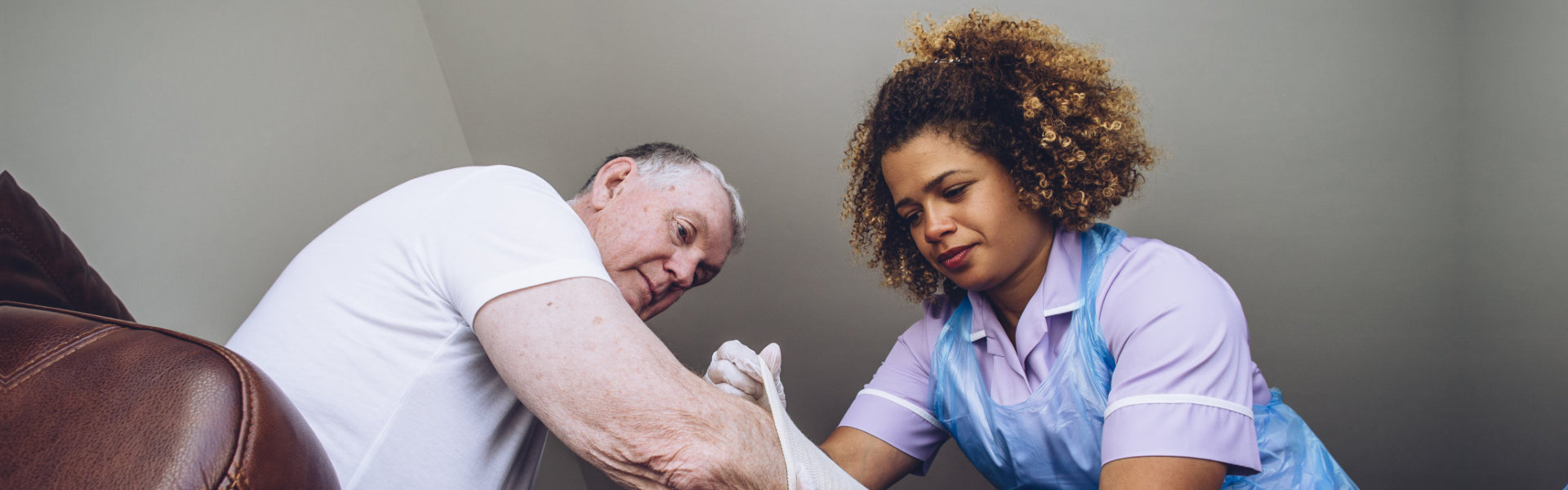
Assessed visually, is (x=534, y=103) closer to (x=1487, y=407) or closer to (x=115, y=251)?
(x=115, y=251)

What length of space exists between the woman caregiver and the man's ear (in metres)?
0.29

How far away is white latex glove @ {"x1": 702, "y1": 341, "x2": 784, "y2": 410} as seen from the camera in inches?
39.3

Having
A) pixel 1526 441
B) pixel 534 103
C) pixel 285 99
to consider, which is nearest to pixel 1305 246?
pixel 1526 441

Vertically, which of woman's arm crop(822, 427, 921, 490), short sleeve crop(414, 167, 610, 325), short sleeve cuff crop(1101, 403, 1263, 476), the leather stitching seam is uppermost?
the leather stitching seam

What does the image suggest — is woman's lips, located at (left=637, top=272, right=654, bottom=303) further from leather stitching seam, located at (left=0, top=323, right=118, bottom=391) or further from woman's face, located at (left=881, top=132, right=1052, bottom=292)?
leather stitching seam, located at (left=0, top=323, right=118, bottom=391)

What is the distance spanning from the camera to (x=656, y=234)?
109 centimetres

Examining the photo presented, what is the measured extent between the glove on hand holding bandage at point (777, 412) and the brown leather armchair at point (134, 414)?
42 centimetres

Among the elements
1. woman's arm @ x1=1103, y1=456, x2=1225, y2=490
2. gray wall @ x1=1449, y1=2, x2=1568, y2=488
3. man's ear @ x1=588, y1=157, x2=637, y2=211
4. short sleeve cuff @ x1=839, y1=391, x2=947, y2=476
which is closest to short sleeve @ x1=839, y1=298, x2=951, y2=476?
short sleeve cuff @ x1=839, y1=391, x2=947, y2=476

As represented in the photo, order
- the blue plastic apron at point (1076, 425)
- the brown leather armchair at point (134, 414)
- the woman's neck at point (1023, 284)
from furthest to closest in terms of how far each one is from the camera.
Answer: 1. the woman's neck at point (1023, 284)
2. the blue plastic apron at point (1076, 425)
3. the brown leather armchair at point (134, 414)

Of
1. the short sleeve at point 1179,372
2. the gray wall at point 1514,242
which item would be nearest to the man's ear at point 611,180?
the short sleeve at point 1179,372

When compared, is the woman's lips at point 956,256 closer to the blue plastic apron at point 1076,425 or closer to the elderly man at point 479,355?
the blue plastic apron at point 1076,425

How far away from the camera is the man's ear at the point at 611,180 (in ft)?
3.78

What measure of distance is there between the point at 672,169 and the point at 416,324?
0.47 meters

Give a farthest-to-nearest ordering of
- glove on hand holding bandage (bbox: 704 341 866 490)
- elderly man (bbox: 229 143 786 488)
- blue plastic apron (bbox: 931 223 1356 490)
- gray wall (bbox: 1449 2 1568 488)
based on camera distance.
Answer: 1. gray wall (bbox: 1449 2 1568 488)
2. blue plastic apron (bbox: 931 223 1356 490)
3. glove on hand holding bandage (bbox: 704 341 866 490)
4. elderly man (bbox: 229 143 786 488)
